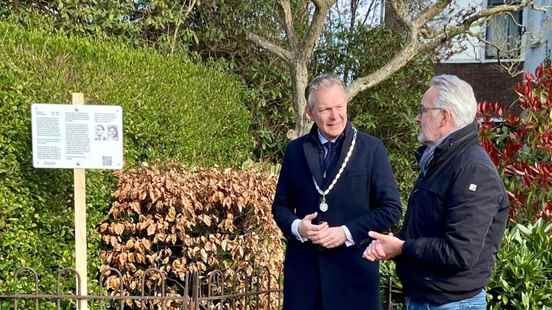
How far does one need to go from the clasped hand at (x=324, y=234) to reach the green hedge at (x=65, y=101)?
2.23 metres

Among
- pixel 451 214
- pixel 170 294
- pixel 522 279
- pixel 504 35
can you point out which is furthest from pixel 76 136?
pixel 504 35

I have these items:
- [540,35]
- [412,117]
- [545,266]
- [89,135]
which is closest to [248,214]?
[89,135]

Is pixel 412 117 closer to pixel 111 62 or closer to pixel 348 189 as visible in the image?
pixel 111 62

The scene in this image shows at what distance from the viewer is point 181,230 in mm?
4348

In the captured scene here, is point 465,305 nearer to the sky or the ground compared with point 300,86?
nearer to the ground

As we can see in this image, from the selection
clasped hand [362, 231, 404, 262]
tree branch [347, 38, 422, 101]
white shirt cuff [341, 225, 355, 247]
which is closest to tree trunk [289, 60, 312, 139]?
tree branch [347, 38, 422, 101]

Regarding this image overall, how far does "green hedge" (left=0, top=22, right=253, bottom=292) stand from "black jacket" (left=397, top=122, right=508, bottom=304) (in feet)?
9.09

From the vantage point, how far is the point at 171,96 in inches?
221

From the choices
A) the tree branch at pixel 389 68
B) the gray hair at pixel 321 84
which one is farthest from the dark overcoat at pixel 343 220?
the tree branch at pixel 389 68

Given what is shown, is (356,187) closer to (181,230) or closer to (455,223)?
(455,223)

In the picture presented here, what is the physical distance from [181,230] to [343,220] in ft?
6.48

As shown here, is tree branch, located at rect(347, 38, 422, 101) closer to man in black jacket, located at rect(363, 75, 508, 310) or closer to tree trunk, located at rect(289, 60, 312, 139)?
tree trunk, located at rect(289, 60, 312, 139)

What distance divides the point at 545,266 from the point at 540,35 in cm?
852

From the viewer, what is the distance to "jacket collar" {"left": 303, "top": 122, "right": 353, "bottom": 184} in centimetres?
276
